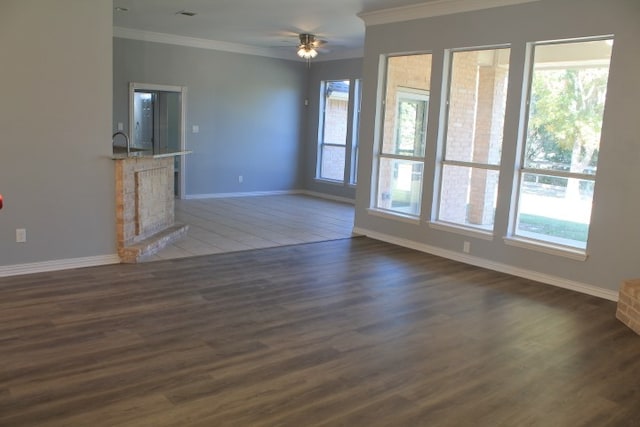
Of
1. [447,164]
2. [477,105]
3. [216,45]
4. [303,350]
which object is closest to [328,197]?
[216,45]

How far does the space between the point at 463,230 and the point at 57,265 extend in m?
4.09

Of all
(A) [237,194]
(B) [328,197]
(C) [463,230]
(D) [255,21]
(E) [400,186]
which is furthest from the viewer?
(B) [328,197]

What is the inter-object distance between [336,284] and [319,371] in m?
1.79

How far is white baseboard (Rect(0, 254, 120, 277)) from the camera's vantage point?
4.67 meters

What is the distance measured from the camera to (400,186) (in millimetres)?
6867

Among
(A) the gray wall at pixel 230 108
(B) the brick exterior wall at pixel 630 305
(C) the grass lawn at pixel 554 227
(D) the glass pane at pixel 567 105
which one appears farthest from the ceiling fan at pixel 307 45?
(B) the brick exterior wall at pixel 630 305

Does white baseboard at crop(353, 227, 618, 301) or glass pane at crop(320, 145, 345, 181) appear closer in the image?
white baseboard at crop(353, 227, 618, 301)

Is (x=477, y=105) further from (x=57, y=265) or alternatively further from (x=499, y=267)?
(x=57, y=265)

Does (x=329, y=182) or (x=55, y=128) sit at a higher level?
(x=55, y=128)

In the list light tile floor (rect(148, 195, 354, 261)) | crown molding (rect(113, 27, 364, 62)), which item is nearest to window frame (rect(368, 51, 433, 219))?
light tile floor (rect(148, 195, 354, 261))

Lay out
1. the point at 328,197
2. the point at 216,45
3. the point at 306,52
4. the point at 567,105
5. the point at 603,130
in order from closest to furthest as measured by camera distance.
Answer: the point at 603,130 → the point at 567,105 → the point at 306,52 → the point at 216,45 → the point at 328,197

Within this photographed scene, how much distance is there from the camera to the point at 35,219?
4742 millimetres

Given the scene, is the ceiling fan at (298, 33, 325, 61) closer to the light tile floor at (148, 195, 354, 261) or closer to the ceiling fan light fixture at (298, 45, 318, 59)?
the ceiling fan light fixture at (298, 45, 318, 59)

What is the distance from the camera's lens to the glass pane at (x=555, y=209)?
500 centimetres
